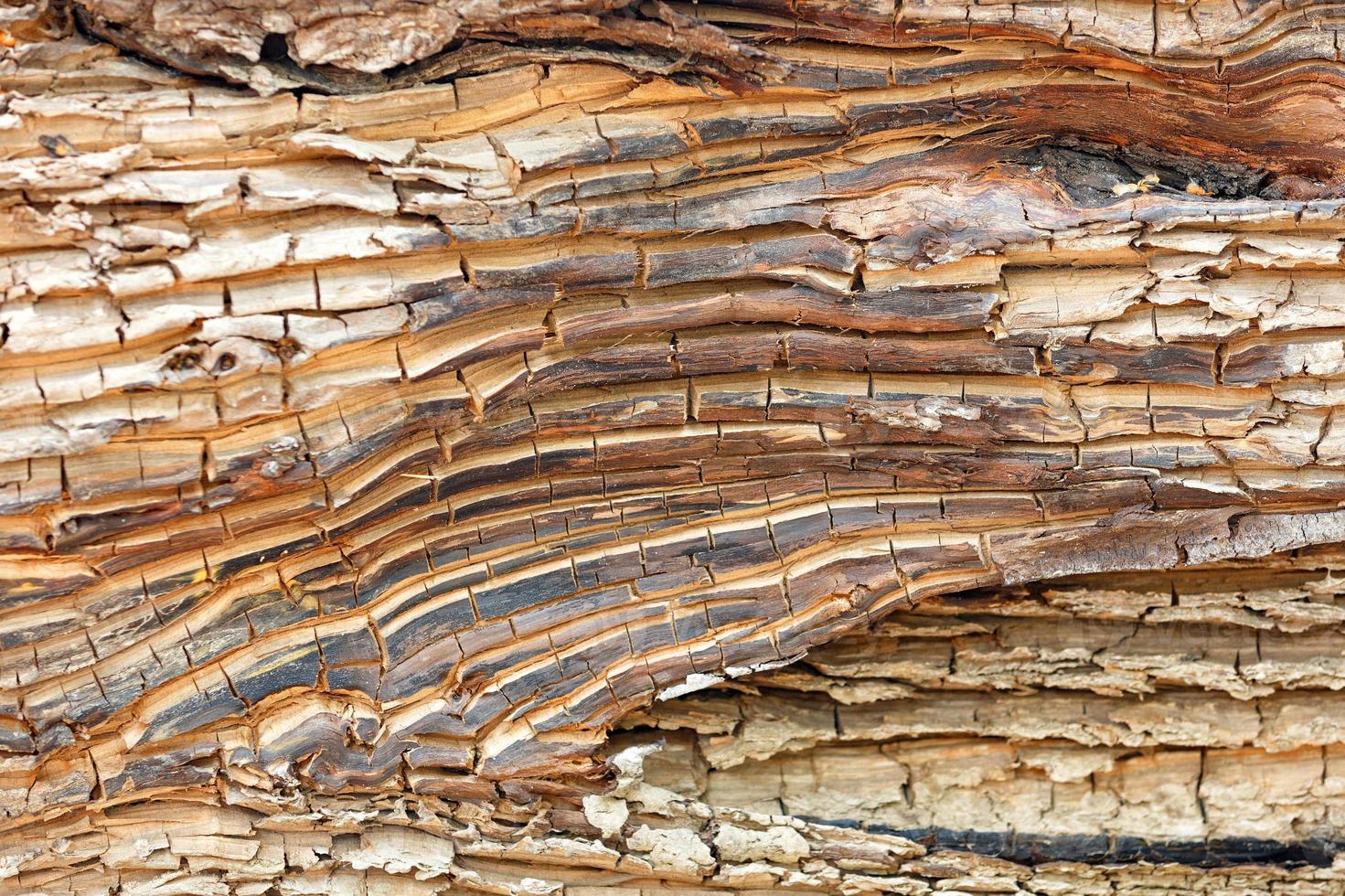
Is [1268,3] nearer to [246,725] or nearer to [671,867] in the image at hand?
[671,867]

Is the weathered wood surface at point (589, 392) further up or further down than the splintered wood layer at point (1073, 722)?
further up

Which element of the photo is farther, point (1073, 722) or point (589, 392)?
point (1073, 722)

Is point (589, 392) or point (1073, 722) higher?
point (589, 392)

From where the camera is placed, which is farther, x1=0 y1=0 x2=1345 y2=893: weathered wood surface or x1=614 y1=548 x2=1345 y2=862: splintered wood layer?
x1=614 y1=548 x2=1345 y2=862: splintered wood layer

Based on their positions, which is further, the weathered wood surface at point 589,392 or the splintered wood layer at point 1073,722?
the splintered wood layer at point 1073,722
